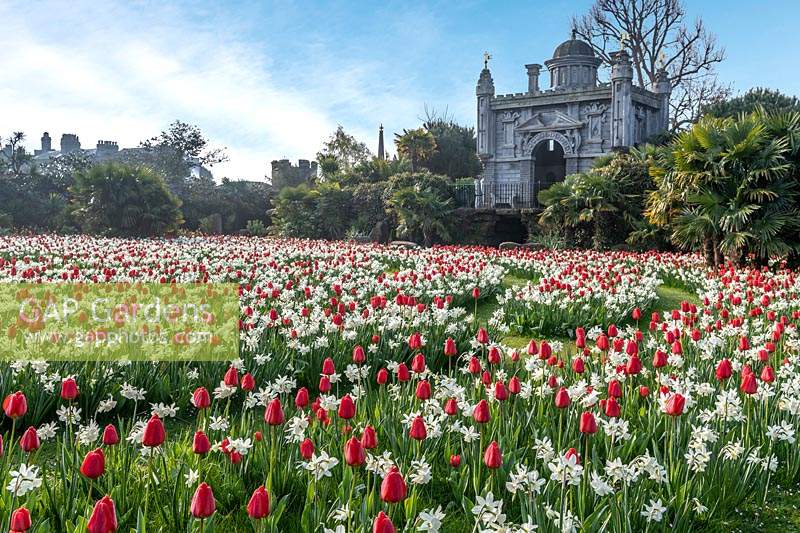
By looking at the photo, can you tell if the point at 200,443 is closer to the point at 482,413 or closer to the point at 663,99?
the point at 482,413

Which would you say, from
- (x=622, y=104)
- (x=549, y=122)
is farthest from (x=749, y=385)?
(x=549, y=122)

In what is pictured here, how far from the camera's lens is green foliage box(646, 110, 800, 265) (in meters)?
12.4

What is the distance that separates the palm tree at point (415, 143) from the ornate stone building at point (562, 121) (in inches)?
204

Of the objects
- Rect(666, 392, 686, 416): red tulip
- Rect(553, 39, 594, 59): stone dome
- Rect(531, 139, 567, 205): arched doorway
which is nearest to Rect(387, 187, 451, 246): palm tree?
Rect(531, 139, 567, 205): arched doorway

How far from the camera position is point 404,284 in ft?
31.8

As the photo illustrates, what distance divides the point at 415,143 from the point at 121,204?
18365 millimetres

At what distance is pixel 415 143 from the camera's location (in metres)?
39.7

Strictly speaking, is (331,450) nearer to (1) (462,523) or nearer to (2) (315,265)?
(1) (462,523)

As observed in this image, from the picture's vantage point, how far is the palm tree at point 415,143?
39531mm

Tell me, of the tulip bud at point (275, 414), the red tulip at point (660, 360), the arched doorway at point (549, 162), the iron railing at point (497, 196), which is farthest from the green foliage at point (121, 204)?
the tulip bud at point (275, 414)

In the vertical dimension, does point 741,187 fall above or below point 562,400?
above

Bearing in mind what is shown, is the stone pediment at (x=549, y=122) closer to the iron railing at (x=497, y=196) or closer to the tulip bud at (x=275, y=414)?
the iron railing at (x=497, y=196)

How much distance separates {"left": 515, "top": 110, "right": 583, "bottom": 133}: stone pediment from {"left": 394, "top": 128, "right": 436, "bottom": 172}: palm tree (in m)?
6.87

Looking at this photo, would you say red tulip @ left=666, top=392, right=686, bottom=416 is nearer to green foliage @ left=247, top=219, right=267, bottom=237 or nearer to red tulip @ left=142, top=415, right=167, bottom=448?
red tulip @ left=142, top=415, right=167, bottom=448
